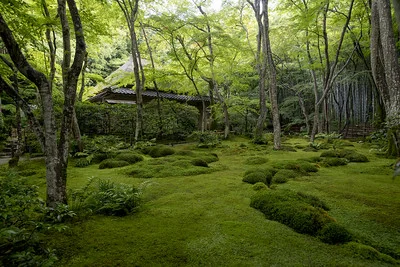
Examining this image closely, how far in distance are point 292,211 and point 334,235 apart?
58 cm

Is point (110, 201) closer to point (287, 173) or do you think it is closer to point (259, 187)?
point (259, 187)

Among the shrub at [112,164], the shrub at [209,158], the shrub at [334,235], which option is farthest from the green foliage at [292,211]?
the shrub at [112,164]

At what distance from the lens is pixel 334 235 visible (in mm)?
2695

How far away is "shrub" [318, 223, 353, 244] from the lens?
8.75 feet

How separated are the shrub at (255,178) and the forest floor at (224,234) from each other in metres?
0.58

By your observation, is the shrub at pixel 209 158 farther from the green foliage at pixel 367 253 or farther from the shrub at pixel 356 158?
the green foliage at pixel 367 253

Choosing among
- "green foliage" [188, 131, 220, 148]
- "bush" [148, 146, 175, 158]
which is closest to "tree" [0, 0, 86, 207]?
"bush" [148, 146, 175, 158]

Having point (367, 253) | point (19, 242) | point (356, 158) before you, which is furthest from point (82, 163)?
point (356, 158)

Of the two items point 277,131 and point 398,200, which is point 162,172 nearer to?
point 398,200

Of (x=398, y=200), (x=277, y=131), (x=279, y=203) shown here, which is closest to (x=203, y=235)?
(x=279, y=203)

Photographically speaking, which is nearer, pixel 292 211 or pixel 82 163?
pixel 292 211

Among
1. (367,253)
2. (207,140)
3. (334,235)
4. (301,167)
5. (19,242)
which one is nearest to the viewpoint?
(19,242)

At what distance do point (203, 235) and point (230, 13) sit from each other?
15454mm

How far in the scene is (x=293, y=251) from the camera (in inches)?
97.0
